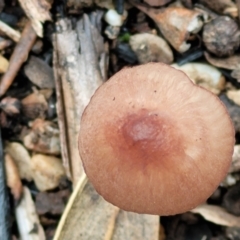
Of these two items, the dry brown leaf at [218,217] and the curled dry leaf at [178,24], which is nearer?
the dry brown leaf at [218,217]

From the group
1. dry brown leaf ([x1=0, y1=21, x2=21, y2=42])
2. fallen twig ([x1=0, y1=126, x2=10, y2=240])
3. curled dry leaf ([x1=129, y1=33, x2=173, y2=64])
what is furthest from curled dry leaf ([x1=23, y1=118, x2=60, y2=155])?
curled dry leaf ([x1=129, y1=33, x2=173, y2=64])

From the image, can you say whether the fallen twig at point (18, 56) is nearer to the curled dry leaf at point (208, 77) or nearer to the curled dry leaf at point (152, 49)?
the curled dry leaf at point (152, 49)

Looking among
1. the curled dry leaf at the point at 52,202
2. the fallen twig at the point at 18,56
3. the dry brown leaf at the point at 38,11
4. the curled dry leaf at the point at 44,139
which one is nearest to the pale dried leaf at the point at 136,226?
the curled dry leaf at the point at 52,202

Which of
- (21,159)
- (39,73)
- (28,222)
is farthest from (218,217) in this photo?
(39,73)

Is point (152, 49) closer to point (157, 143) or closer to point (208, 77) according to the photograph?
point (208, 77)

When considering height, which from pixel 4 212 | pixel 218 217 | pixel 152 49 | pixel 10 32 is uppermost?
pixel 10 32

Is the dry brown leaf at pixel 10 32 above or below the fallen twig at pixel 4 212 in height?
above

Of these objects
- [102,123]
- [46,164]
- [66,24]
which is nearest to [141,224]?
[46,164]
